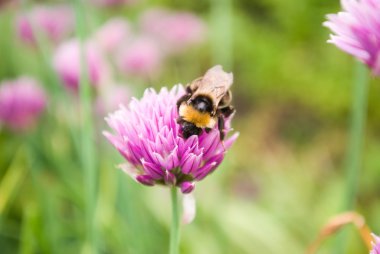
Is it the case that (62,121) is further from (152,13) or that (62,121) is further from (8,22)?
(8,22)

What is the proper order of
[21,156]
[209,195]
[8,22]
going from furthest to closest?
[8,22] < [209,195] < [21,156]

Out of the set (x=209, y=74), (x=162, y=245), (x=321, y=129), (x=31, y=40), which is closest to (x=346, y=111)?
(x=321, y=129)

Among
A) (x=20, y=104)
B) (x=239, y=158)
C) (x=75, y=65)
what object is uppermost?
(x=75, y=65)

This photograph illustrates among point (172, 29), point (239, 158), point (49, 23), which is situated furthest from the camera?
point (239, 158)

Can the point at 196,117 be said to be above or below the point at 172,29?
above

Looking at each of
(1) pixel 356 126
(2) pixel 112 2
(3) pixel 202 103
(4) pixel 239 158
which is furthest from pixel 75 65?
(4) pixel 239 158

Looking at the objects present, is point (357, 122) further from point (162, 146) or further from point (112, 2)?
point (112, 2)
